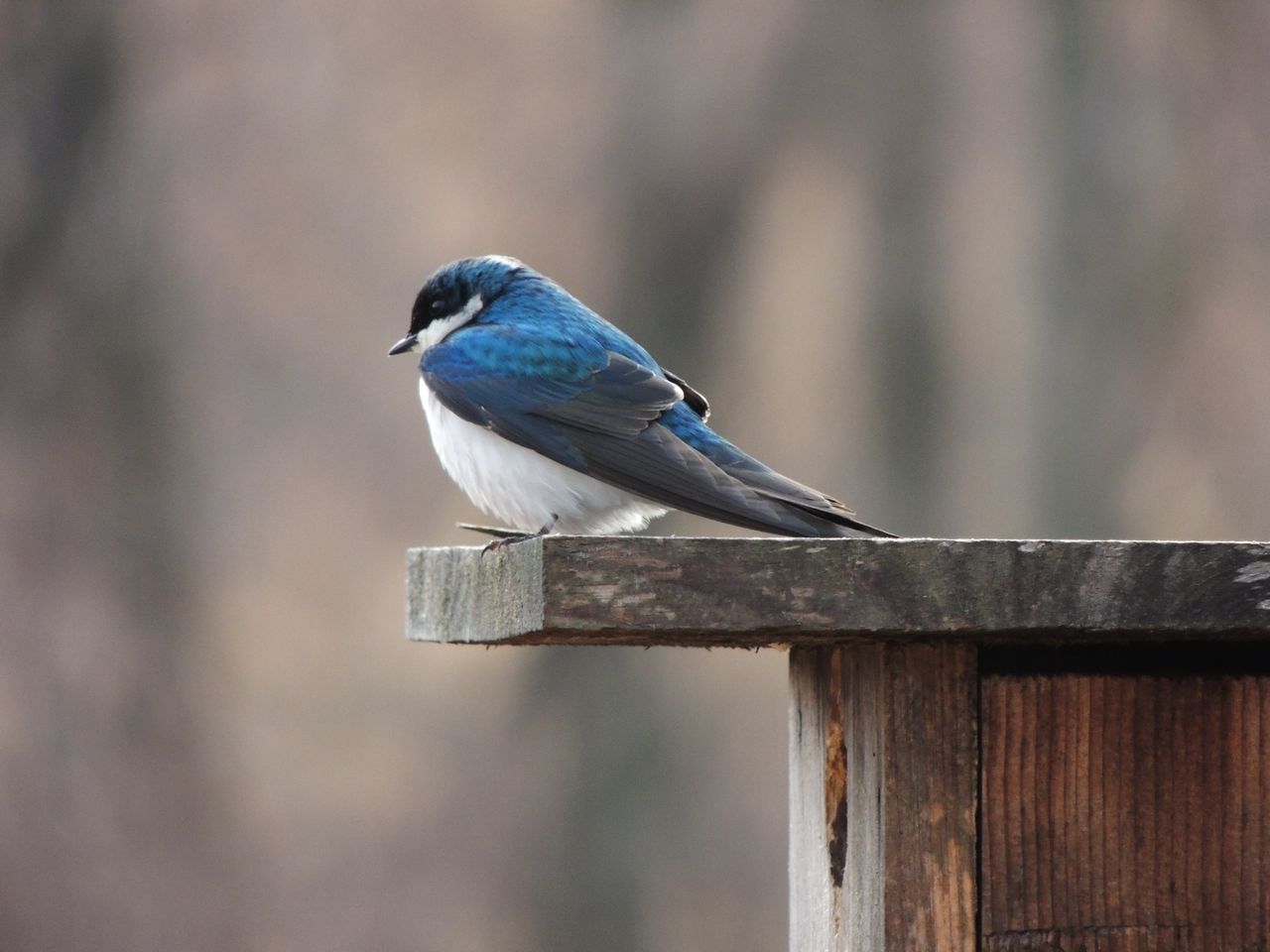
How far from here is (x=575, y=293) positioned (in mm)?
6445

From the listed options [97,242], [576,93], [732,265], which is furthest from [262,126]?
[732,265]

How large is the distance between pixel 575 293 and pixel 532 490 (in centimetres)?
400

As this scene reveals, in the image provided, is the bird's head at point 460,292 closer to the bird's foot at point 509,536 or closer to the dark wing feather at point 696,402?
the dark wing feather at point 696,402

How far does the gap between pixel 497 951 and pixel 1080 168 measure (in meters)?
3.88

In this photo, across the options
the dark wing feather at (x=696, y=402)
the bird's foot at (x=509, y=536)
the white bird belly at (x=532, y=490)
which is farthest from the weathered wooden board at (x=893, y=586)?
the dark wing feather at (x=696, y=402)

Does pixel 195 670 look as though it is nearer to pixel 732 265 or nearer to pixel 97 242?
pixel 97 242

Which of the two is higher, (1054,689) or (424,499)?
(424,499)

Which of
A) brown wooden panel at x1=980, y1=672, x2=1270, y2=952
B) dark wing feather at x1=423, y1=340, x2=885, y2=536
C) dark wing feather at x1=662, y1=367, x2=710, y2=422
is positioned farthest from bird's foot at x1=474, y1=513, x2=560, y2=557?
brown wooden panel at x1=980, y1=672, x2=1270, y2=952

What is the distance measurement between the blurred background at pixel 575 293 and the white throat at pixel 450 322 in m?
2.91

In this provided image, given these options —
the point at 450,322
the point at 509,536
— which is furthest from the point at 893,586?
the point at 450,322

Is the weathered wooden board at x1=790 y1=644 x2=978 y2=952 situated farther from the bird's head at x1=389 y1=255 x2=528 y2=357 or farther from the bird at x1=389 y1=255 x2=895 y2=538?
the bird's head at x1=389 y1=255 x2=528 y2=357

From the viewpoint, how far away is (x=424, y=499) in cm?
632

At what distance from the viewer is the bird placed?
2150 mm

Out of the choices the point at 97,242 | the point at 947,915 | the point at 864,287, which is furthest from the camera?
the point at 864,287
